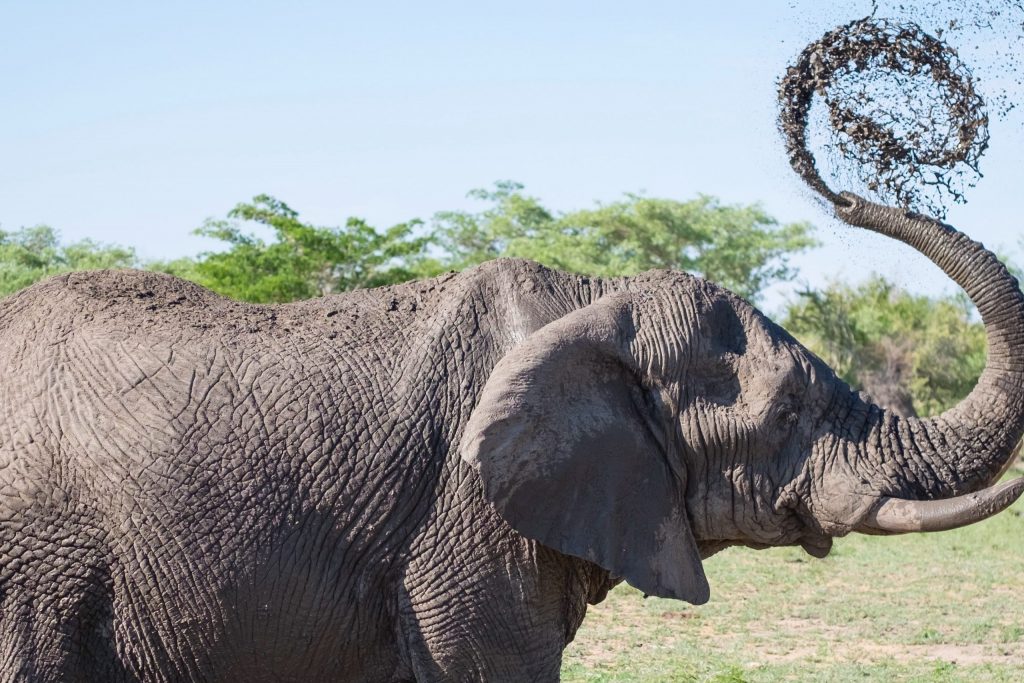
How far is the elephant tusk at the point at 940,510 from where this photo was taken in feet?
15.5

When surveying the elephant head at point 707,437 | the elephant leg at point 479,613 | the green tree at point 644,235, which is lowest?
the elephant leg at point 479,613

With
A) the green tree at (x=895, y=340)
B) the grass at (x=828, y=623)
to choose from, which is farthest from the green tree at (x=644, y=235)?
the grass at (x=828, y=623)

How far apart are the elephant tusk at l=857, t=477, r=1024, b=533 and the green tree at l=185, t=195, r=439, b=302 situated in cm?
1854

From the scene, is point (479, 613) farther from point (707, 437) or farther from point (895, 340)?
point (895, 340)

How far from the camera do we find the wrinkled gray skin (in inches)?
190

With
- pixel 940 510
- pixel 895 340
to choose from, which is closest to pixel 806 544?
pixel 940 510

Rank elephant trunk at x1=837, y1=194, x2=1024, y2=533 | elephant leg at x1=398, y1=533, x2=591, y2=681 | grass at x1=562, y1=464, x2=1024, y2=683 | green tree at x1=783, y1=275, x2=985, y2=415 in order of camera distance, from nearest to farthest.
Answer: elephant leg at x1=398, y1=533, x2=591, y2=681, elephant trunk at x1=837, y1=194, x2=1024, y2=533, grass at x1=562, y1=464, x2=1024, y2=683, green tree at x1=783, y1=275, x2=985, y2=415

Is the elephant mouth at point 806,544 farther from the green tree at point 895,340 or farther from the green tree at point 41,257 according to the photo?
the green tree at point 895,340

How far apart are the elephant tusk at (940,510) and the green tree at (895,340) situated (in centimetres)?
2732

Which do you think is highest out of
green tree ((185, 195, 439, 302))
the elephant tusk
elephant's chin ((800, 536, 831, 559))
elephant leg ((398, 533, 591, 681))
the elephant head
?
green tree ((185, 195, 439, 302))

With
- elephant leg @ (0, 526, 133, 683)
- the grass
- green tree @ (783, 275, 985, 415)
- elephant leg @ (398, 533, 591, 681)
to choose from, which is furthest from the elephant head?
green tree @ (783, 275, 985, 415)

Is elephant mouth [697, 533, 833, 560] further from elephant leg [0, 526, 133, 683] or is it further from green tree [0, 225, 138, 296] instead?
green tree [0, 225, 138, 296]

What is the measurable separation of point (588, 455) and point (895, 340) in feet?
100

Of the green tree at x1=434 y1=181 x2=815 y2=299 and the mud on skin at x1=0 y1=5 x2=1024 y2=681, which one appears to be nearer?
the mud on skin at x1=0 y1=5 x2=1024 y2=681
